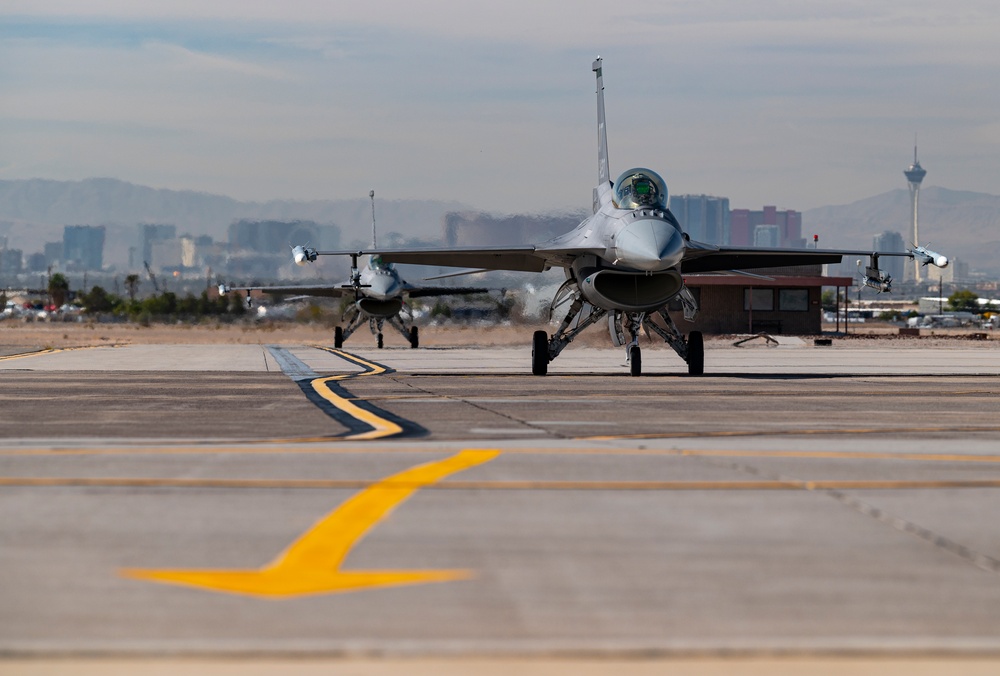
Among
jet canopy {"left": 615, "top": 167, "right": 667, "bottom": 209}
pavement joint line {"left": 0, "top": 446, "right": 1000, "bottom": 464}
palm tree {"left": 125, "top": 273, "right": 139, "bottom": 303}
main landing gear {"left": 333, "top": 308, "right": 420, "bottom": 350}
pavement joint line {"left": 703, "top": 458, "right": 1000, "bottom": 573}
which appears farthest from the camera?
palm tree {"left": 125, "top": 273, "right": 139, "bottom": 303}

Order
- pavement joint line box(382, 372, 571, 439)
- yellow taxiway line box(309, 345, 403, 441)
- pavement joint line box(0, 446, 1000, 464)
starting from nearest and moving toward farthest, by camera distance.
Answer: pavement joint line box(0, 446, 1000, 464) < yellow taxiway line box(309, 345, 403, 441) < pavement joint line box(382, 372, 571, 439)

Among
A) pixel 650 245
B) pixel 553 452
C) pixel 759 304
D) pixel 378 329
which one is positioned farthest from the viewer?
pixel 759 304

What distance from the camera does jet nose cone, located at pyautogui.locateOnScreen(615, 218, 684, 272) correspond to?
76.3 feet

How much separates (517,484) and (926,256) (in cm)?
1930

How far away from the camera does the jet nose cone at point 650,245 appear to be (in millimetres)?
23266

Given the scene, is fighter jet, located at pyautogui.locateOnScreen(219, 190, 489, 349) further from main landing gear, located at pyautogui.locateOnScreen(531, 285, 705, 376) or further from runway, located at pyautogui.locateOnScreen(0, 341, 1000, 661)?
runway, located at pyautogui.locateOnScreen(0, 341, 1000, 661)

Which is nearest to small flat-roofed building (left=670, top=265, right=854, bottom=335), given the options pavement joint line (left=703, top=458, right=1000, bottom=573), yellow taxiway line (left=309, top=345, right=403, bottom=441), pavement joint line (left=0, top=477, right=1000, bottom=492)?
yellow taxiway line (left=309, top=345, right=403, bottom=441)

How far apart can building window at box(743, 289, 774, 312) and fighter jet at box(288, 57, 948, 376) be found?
132 ft

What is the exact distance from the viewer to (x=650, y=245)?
23375 millimetres

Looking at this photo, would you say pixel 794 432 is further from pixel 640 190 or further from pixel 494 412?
pixel 640 190

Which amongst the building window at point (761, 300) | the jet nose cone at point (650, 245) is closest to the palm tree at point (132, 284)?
the building window at point (761, 300)

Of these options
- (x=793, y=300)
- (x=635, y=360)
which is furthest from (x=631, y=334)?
(x=793, y=300)

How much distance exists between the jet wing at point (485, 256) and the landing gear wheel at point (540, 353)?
1.97 m

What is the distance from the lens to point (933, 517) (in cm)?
734
